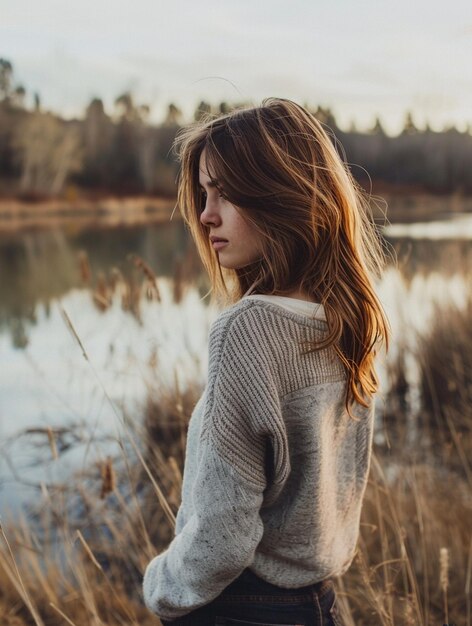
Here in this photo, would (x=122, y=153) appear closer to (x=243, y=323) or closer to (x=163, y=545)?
(x=163, y=545)

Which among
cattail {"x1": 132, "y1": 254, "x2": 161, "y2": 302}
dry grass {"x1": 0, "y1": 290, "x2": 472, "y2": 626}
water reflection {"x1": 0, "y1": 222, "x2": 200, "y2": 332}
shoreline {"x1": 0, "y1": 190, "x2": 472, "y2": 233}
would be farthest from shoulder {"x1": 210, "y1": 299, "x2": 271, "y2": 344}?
shoreline {"x1": 0, "y1": 190, "x2": 472, "y2": 233}

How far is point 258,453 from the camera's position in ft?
3.17

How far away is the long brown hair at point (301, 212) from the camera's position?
3.38ft

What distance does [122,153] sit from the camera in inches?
1670

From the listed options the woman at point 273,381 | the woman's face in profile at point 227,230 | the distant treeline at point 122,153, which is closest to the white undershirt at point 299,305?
the woman at point 273,381

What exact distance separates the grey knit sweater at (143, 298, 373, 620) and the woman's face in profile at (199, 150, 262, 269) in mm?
135

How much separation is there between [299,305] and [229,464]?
0.25 metres

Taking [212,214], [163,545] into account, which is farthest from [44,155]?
[212,214]

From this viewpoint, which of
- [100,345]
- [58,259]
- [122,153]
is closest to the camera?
[100,345]

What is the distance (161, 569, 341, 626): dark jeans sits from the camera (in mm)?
1038

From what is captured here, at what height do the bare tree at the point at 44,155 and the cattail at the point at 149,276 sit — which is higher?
the bare tree at the point at 44,155

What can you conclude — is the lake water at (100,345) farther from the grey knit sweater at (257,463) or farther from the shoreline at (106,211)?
the shoreline at (106,211)

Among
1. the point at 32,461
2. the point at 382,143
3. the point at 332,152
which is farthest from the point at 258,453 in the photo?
the point at 382,143

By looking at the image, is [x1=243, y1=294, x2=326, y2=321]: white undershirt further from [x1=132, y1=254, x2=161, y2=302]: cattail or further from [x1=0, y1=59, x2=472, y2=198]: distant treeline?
[x1=0, y1=59, x2=472, y2=198]: distant treeline
